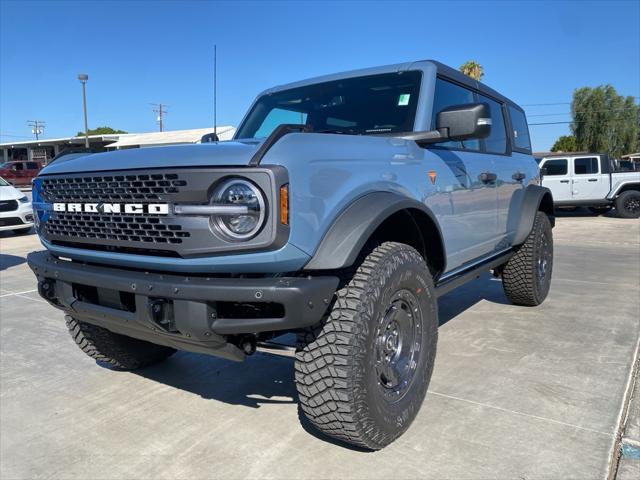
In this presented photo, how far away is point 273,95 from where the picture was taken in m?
3.85

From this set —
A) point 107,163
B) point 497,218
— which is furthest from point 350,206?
point 497,218

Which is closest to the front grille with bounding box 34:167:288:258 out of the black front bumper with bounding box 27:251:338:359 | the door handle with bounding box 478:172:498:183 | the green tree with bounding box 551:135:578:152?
the black front bumper with bounding box 27:251:338:359

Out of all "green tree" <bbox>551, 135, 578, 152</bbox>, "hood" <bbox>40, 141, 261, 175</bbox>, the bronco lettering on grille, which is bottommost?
the bronco lettering on grille

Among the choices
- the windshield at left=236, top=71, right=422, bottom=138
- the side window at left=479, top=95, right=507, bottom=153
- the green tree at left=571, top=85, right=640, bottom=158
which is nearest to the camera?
the windshield at left=236, top=71, right=422, bottom=138

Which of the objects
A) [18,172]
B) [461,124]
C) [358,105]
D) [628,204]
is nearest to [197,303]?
[461,124]

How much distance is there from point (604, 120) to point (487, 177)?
51.8 meters

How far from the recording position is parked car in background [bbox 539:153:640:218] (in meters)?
15.2

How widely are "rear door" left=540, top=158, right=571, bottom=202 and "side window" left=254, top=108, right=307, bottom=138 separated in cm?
1382

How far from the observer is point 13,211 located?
35.6 feet

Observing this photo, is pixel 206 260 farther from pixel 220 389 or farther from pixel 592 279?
pixel 592 279

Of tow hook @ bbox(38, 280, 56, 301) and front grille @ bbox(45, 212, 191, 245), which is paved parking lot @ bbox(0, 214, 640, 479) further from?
front grille @ bbox(45, 212, 191, 245)

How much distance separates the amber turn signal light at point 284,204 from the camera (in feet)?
6.47

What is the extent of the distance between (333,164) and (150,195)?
78cm

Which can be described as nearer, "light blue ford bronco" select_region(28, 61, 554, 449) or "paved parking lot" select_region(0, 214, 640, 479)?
"light blue ford bronco" select_region(28, 61, 554, 449)
